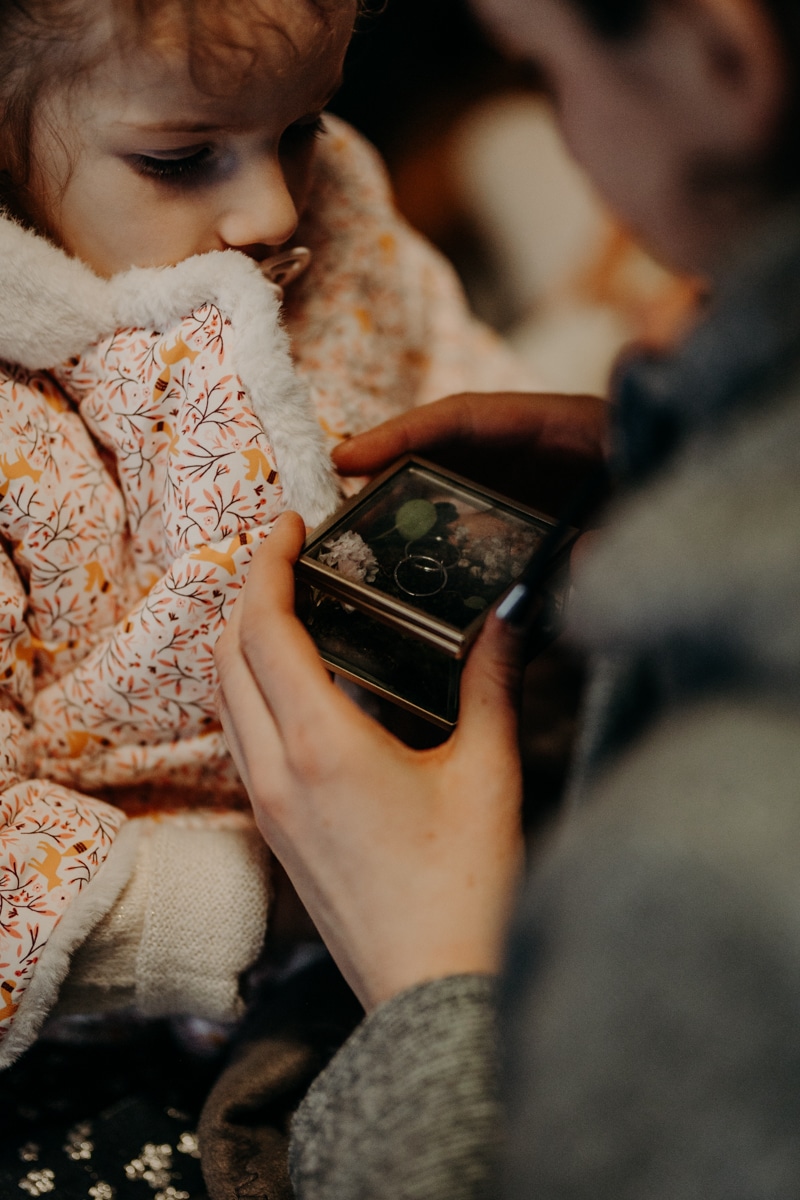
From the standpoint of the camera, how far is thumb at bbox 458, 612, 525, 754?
1.83 ft

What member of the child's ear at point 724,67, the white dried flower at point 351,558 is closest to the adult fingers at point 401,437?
the white dried flower at point 351,558

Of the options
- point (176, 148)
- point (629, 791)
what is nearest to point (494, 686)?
point (629, 791)

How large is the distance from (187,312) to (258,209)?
95mm

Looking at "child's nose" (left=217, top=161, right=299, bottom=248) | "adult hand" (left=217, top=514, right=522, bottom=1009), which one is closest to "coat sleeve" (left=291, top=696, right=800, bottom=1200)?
"adult hand" (left=217, top=514, right=522, bottom=1009)

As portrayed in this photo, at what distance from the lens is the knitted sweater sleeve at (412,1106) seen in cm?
41

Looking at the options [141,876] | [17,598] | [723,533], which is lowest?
[141,876]

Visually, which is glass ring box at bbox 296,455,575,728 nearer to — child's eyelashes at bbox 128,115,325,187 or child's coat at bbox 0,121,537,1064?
child's coat at bbox 0,121,537,1064

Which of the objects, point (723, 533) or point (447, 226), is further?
point (447, 226)

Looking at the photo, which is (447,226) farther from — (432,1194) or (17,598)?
(432,1194)

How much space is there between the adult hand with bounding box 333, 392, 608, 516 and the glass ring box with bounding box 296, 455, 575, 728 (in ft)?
0.46

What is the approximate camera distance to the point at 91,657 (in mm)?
727

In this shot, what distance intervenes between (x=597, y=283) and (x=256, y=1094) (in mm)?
1168

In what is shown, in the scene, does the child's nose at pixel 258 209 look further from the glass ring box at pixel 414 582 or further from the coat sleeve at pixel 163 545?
the glass ring box at pixel 414 582

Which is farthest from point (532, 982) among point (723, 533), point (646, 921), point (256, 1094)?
point (256, 1094)
